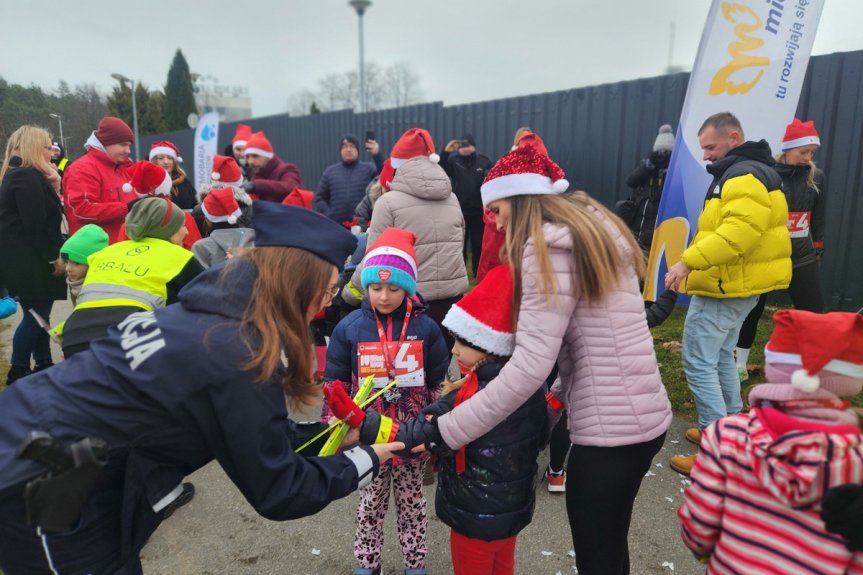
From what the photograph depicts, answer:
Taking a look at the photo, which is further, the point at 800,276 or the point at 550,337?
the point at 800,276

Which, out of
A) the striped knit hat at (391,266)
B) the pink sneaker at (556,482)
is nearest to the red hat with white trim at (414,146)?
the striped knit hat at (391,266)

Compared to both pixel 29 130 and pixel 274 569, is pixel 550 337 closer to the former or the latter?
pixel 274 569

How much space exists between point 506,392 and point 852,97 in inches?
250

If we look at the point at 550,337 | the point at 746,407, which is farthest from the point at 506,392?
the point at 746,407

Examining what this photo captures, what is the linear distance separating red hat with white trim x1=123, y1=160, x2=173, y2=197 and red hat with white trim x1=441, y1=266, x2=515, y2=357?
347 centimetres

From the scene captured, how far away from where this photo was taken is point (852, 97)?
598 centimetres

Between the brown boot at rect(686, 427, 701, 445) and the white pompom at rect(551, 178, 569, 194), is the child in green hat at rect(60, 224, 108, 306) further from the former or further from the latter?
the brown boot at rect(686, 427, 701, 445)

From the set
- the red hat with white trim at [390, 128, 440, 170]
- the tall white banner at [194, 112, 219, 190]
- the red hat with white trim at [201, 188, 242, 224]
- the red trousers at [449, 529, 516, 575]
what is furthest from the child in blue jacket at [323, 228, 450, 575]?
the tall white banner at [194, 112, 219, 190]

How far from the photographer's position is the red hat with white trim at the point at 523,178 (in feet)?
6.72

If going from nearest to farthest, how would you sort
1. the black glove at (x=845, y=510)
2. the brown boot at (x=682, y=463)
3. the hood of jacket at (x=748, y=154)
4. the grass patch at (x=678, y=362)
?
the black glove at (x=845, y=510)
the hood of jacket at (x=748, y=154)
the brown boot at (x=682, y=463)
the grass patch at (x=678, y=362)

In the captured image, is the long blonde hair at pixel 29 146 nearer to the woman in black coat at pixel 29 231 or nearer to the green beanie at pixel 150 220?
the woman in black coat at pixel 29 231

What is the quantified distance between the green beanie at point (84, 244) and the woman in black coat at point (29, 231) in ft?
3.91

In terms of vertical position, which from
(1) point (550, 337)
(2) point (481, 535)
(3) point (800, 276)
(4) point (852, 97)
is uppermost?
(4) point (852, 97)

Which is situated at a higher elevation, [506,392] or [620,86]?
[620,86]
